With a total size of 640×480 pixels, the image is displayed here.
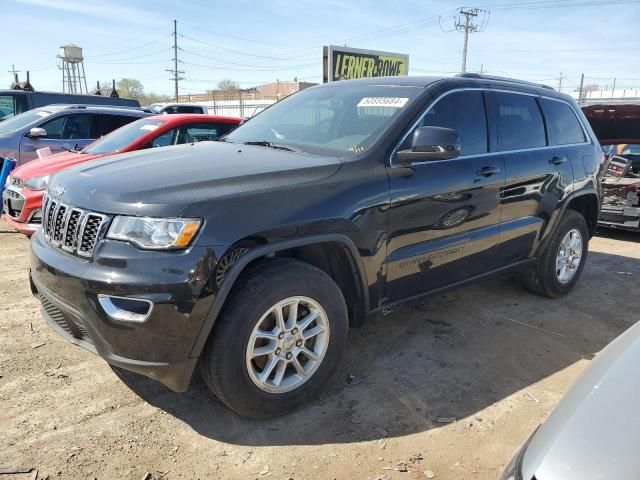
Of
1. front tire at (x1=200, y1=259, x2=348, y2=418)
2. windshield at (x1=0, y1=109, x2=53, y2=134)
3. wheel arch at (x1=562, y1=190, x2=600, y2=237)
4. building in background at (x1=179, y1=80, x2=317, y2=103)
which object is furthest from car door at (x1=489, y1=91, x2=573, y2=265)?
building in background at (x1=179, y1=80, x2=317, y2=103)

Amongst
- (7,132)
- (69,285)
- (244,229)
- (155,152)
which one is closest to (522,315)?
(244,229)

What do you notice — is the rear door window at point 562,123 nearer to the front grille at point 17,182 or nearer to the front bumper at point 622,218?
the front bumper at point 622,218

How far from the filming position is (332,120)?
365cm

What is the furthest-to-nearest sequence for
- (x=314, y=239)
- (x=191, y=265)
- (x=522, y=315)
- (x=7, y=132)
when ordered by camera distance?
(x=7, y=132), (x=522, y=315), (x=314, y=239), (x=191, y=265)

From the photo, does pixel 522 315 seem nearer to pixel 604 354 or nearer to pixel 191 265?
pixel 604 354

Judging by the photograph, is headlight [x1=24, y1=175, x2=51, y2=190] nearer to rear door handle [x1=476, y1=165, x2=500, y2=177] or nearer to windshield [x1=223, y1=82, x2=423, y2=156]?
windshield [x1=223, y1=82, x2=423, y2=156]

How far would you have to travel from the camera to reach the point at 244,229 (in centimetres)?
251

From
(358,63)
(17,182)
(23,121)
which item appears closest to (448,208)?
(17,182)

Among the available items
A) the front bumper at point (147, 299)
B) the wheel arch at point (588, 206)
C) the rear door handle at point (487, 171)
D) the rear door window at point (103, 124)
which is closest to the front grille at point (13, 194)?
the rear door window at point (103, 124)

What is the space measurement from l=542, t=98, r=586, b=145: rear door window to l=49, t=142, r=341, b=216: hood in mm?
2598

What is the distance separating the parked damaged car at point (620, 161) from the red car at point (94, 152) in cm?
536

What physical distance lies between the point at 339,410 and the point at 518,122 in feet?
9.18

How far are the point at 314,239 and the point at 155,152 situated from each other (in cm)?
136

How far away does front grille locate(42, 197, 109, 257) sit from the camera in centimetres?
253
